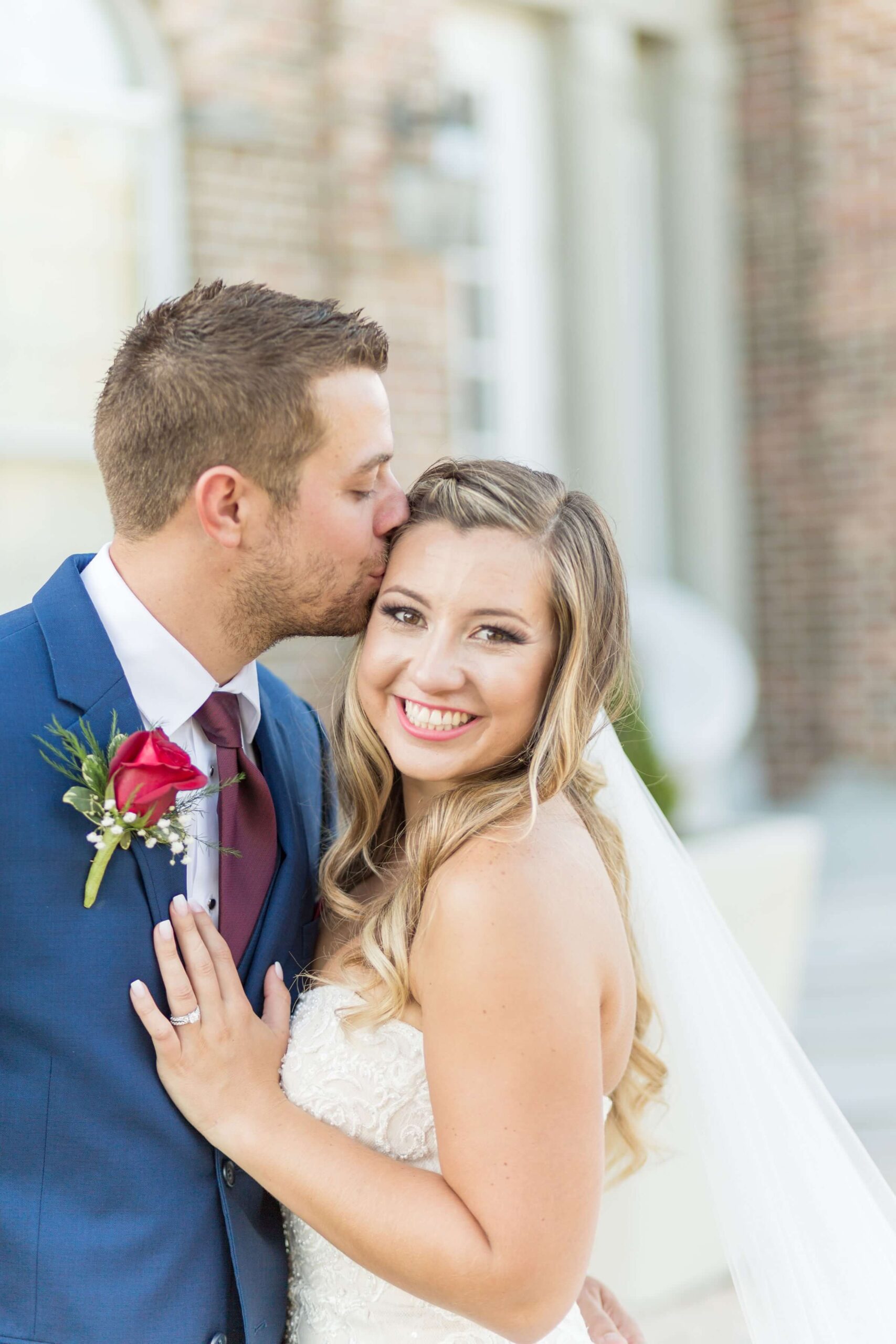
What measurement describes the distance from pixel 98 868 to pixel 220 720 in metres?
0.35

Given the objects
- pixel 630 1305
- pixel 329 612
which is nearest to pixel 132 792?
pixel 329 612

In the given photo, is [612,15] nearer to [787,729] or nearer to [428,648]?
[787,729]

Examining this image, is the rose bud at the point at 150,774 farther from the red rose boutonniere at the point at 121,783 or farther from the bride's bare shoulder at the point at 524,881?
the bride's bare shoulder at the point at 524,881

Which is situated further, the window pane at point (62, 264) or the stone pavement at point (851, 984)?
the window pane at point (62, 264)

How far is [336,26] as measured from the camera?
652 cm

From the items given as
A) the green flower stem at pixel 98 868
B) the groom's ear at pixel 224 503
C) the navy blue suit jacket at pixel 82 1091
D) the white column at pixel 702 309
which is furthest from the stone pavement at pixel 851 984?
the groom's ear at pixel 224 503

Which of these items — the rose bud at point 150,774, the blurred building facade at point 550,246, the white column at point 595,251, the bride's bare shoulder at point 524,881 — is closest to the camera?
the rose bud at point 150,774

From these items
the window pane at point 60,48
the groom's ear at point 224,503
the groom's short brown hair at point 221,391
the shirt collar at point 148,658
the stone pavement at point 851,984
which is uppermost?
the window pane at point 60,48

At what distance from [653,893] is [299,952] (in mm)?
665

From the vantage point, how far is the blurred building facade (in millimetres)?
5773

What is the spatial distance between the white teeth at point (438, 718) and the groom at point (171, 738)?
18cm

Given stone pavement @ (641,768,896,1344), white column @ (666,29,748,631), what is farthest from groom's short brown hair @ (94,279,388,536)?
white column @ (666,29,748,631)

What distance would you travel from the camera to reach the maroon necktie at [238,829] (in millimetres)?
2145

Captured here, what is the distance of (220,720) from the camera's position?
219 cm
